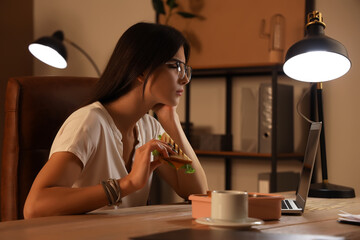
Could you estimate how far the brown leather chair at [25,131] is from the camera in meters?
1.80

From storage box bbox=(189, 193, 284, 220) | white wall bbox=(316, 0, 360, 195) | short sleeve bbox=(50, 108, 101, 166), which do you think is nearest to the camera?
storage box bbox=(189, 193, 284, 220)

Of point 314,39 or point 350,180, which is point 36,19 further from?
point 314,39

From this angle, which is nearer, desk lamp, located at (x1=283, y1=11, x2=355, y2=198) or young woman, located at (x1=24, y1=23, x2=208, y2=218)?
young woman, located at (x1=24, y1=23, x2=208, y2=218)

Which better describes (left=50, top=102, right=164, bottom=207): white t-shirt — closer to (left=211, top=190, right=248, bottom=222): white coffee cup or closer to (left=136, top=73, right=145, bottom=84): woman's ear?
(left=136, top=73, right=145, bottom=84): woman's ear

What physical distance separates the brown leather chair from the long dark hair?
0.19m

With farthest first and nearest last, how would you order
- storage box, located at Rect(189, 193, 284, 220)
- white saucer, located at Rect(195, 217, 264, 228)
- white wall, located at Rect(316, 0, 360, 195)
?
white wall, located at Rect(316, 0, 360, 195), storage box, located at Rect(189, 193, 284, 220), white saucer, located at Rect(195, 217, 264, 228)

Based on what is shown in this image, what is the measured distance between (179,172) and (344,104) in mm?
1474

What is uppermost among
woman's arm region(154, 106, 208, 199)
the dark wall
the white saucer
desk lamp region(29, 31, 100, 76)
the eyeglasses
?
the dark wall

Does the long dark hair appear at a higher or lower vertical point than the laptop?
higher

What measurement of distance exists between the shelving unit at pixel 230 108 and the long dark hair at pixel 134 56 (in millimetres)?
1327

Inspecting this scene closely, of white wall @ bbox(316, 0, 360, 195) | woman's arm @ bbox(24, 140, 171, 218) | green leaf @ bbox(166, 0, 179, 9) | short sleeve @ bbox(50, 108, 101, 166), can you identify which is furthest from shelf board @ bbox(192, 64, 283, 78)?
woman's arm @ bbox(24, 140, 171, 218)

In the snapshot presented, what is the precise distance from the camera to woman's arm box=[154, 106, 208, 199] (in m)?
1.82

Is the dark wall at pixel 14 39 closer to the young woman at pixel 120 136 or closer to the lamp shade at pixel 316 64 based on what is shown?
the young woman at pixel 120 136

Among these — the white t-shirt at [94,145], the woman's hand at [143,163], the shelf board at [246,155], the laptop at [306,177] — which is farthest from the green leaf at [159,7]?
the woman's hand at [143,163]
